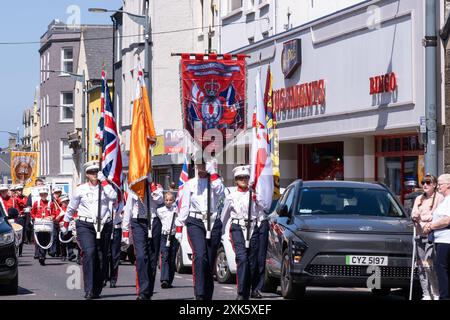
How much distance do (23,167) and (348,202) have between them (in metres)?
43.0

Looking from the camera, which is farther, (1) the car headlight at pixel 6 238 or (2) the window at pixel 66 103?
(2) the window at pixel 66 103

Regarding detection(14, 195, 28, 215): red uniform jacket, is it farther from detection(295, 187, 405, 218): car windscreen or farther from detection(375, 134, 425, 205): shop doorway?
detection(295, 187, 405, 218): car windscreen

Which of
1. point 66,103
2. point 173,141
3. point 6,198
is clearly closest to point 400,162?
point 6,198

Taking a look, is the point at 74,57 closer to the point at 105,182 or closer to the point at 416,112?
the point at 416,112

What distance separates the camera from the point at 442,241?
575 inches

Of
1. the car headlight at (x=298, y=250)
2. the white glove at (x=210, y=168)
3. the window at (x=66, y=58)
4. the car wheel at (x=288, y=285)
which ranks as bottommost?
the car wheel at (x=288, y=285)

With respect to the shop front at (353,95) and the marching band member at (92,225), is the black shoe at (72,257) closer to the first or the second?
the shop front at (353,95)

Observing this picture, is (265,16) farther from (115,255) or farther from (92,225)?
(92,225)

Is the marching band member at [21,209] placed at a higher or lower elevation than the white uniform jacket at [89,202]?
lower

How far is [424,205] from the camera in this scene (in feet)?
50.4

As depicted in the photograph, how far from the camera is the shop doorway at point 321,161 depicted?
30453 millimetres

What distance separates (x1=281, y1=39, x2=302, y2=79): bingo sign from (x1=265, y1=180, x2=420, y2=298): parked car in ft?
47.2

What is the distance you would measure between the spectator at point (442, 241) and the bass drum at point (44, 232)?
1330 cm

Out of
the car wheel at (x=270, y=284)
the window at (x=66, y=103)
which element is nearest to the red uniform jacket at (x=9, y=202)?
the car wheel at (x=270, y=284)
